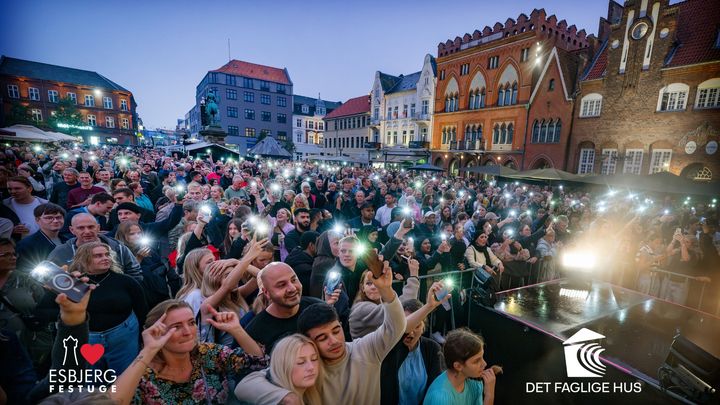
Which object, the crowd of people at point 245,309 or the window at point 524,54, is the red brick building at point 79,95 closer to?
the crowd of people at point 245,309

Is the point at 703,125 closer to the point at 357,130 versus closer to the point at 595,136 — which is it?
the point at 595,136

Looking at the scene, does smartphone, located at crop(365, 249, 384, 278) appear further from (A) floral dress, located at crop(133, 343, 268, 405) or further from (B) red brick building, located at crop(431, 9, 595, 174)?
(B) red brick building, located at crop(431, 9, 595, 174)

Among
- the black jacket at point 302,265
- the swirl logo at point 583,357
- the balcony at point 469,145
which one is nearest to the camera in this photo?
the swirl logo at point 583,357

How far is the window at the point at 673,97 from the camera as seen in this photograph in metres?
19.2

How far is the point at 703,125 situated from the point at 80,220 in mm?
28332

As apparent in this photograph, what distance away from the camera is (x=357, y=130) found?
171 ft

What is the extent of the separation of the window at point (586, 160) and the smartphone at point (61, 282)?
98.1ft

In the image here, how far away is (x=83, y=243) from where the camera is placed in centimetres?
341

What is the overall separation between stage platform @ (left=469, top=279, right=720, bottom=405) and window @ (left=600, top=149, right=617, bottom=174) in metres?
23.2

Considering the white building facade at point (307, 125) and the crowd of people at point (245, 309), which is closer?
the crowd of people at point (245, 309)

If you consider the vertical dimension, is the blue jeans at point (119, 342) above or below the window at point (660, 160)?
below

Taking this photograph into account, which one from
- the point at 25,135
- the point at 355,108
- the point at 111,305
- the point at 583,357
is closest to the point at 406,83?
the point at 355,108

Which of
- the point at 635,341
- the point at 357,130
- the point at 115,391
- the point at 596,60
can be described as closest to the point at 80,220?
the point at 115,391

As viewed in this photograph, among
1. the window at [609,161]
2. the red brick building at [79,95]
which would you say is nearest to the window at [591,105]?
the window at [609,161]
